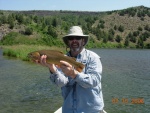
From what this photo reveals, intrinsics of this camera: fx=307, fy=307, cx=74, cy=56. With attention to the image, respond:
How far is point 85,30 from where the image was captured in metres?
97.8

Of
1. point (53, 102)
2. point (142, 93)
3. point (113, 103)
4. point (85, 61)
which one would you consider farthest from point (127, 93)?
point (85, 61)

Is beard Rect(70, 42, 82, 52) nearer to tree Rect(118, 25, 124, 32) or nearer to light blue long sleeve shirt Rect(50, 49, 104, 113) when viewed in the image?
light blue long sleeve shirt Rect(50, 49, 104, 113)

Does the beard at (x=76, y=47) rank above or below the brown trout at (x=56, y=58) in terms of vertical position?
above

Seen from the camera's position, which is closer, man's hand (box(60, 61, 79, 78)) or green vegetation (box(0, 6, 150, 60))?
man's hand (box(60, 61, 79, 78))

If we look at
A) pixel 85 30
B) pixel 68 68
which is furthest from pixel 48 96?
pixel 85 30

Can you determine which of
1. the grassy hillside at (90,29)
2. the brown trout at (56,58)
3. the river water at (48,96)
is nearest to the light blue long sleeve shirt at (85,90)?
the brown trout at (56,58)

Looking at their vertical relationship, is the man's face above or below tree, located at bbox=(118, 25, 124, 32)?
above

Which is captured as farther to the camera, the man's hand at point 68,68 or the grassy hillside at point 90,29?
the grassy hillside at point 90,29

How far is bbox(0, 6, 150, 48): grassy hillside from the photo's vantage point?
6875cm

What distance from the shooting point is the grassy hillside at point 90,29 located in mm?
68750

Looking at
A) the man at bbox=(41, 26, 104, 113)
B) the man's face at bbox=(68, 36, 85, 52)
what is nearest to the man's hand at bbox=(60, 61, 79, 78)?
the man at bbox=(41, 26, 104, 113)

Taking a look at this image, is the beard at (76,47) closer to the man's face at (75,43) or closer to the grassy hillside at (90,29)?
the man's face at (75,43)

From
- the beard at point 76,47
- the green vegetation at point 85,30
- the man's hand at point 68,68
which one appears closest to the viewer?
the man's hand at point 68,68

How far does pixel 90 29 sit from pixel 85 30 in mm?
2924
